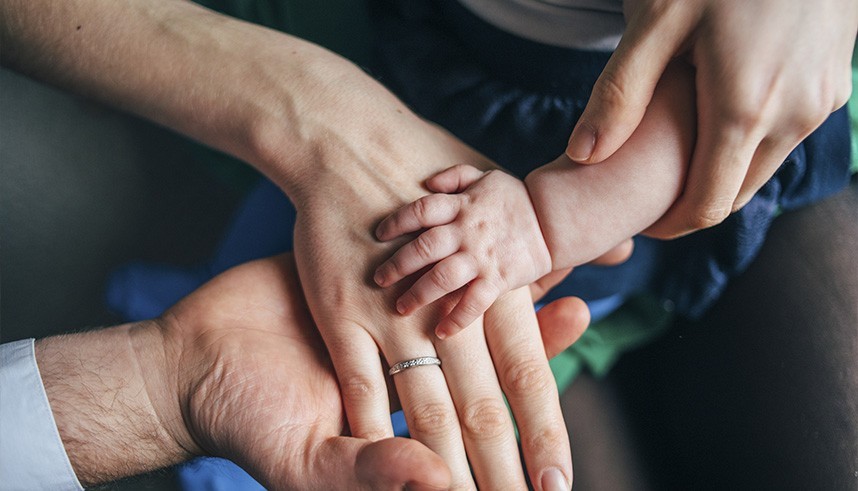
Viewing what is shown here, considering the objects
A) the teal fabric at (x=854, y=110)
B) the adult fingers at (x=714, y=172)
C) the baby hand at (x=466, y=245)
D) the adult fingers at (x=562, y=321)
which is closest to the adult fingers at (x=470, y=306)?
the baby hand at (x=466, y=245)

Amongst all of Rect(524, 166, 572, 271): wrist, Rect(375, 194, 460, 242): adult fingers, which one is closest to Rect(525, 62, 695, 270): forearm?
Rect(524, 166, 572, 271): wrist

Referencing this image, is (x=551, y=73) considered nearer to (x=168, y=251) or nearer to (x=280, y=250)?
(x=280, y=250)

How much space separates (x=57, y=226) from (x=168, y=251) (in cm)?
19

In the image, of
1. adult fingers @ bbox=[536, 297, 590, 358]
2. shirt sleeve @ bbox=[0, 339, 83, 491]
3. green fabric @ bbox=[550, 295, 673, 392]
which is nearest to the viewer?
shirt sleeve @ bbox=[0, 339, 83, 491]

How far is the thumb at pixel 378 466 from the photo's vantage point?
570mm

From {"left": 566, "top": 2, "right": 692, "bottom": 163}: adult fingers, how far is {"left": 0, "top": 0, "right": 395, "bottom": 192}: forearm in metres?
0.27

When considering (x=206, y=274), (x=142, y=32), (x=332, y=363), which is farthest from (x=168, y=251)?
(x=332, y=363)

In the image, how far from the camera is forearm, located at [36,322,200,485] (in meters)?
0.69

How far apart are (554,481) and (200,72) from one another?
594mm

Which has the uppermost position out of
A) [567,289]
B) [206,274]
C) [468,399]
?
[206,274]

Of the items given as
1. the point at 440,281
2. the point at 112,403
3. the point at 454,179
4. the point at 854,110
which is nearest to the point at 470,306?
the point at 440,281

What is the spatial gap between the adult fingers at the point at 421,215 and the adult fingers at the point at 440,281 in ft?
0.14

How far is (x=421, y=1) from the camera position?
2.82 feet

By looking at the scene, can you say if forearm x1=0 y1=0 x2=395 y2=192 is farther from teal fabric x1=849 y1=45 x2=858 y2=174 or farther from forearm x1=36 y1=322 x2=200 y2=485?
teal fabric x1=849 y1=45 x2=858 y2=174
